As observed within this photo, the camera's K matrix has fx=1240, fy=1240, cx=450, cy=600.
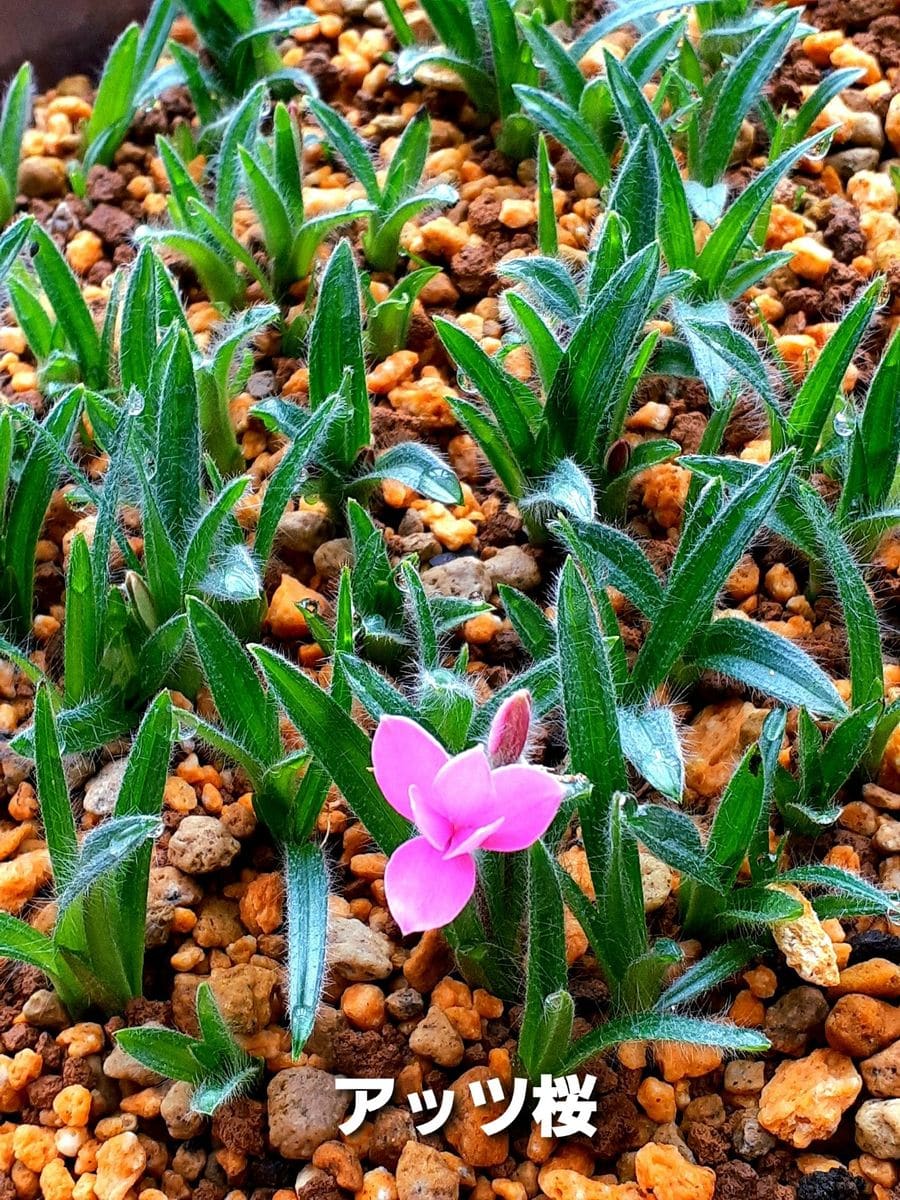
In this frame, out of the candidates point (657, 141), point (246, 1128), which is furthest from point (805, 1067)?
point (657, 141)

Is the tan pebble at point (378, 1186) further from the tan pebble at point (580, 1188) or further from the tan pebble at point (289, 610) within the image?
the tan pebble at point (289, 610)

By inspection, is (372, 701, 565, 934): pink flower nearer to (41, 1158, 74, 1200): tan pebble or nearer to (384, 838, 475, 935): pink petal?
(384, 838, 475, 935): pink petal

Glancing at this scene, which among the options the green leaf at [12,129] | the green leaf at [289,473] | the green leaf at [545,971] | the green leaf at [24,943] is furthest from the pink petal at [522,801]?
the green leaf at [12,129]

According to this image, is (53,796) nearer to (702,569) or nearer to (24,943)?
(24,943)

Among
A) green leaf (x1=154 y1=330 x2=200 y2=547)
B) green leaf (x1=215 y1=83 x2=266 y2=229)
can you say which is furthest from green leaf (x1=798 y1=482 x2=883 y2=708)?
green leaf (x1=215 y1=83 x2=266 y2=229)

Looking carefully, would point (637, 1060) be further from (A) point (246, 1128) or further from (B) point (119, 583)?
(B) point (119, 583)

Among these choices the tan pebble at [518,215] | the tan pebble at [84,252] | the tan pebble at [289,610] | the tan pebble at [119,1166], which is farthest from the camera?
the tan pebble at [84,252]
